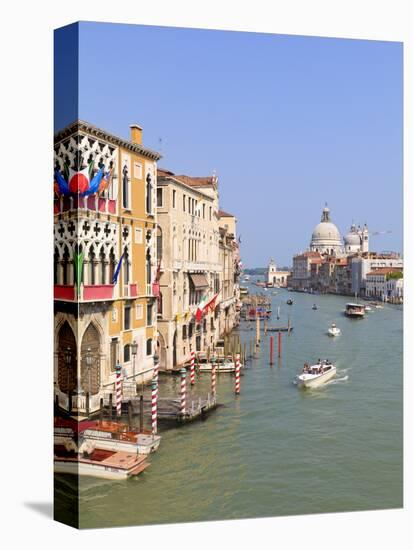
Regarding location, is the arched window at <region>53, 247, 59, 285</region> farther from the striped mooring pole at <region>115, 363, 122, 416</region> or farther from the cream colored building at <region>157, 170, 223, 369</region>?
the cream colored building at <region>157, 170, 223, 369</region>

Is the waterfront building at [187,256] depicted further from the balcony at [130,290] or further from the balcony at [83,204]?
the balcony at [83,204]

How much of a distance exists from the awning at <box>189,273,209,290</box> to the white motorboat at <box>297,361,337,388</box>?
1.29m

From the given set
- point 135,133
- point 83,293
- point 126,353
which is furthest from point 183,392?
point 135,133

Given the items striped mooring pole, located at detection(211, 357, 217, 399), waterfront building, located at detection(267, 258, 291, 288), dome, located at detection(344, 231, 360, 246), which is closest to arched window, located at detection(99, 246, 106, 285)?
striped mooring pole, located at detection(211, 357, 217, 399)

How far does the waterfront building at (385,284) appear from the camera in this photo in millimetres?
8242

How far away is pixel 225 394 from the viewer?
24.5 feet

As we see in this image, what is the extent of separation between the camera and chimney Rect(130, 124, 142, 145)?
21.2 feet

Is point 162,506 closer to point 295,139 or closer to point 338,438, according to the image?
point 338,438

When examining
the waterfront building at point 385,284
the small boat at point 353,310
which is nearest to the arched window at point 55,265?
the waterfront building at point 385,284

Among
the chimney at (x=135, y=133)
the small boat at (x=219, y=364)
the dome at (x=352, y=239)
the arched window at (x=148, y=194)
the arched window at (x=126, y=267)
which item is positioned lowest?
the small boat at (x=219, y=364)

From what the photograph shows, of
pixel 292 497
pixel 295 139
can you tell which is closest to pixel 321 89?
pixel 295 139

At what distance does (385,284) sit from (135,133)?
17.2 ft

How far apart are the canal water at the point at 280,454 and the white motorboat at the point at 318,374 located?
0.31ft

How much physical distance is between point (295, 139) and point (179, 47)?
1501mm
